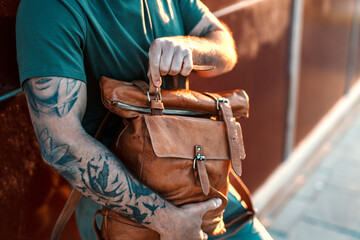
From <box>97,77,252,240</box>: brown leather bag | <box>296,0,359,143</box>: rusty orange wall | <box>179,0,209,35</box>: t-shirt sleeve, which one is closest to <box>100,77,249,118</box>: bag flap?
<box>97,77,252,240</box>: brown leather bag

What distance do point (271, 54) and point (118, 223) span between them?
2.31 meters

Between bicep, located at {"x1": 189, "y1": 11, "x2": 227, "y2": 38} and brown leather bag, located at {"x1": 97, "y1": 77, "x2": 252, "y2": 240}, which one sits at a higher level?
bicep, located at {"x1": 189, "y1": 11, "x2": 227, "y2": 38}

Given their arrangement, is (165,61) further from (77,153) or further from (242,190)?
(242,190)

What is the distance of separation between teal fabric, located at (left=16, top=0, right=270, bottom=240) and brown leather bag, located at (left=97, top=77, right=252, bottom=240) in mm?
101

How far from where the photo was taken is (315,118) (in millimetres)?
4496

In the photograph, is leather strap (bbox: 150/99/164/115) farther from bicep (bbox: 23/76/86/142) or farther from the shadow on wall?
the shadow on wall

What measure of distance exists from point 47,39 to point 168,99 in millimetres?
415

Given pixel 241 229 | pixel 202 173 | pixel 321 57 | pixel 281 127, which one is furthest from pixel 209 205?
pixel 321 57

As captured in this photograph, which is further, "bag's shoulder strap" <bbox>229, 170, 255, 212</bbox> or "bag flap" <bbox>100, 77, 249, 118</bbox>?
"bag's shoulder strap" <bbox>229, 170, 255, 212</bbox>

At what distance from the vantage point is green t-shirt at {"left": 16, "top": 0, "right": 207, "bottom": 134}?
113 cm

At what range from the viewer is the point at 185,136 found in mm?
1309

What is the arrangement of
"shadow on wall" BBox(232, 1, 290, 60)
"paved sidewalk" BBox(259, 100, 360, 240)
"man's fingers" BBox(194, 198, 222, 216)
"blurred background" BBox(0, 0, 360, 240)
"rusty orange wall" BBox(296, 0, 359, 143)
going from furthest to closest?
"rusty orange wall" BBox(296, 0, 359, 143) → "paved sidewalk" BBox(259, 100, 360, 240) → "shadow on wall" BBox(232, 1, 290, 60) → "blurred background" BBox(0, 0, 360, 240) → "man's fingers" BBox(194, 198, 222, 216)

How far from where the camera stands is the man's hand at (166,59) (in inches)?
49.2

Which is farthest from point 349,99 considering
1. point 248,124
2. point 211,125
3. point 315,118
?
point 211,125
